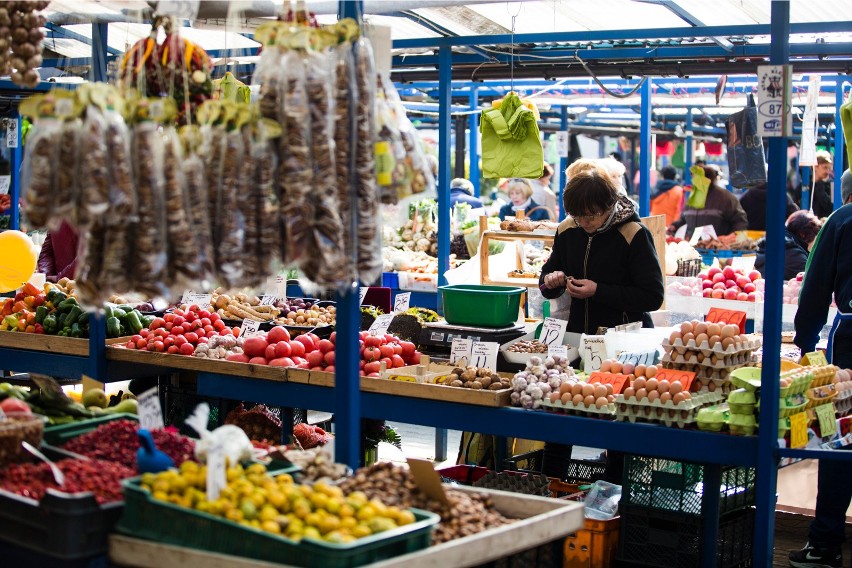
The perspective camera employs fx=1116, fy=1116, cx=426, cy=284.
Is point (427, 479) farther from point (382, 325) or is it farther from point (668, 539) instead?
point (382, 325)

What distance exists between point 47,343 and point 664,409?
3725 mm

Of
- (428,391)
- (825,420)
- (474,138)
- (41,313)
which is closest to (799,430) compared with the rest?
(825,420)

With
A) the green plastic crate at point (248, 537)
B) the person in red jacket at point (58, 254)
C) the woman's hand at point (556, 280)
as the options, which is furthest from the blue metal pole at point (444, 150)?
the green plastic crate at point (248, 537)

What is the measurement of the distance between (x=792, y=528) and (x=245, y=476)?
12.3ft

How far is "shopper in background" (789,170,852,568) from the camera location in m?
5.25

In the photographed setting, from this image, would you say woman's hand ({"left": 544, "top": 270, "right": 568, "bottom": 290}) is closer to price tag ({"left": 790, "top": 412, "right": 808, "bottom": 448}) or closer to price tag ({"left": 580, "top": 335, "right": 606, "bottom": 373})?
price tag ({"left": 580, "top": 335, "right": 606, "bottom": 373})

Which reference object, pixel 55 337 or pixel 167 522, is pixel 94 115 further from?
pixel 55 337

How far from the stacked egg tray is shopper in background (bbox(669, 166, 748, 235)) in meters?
9.38

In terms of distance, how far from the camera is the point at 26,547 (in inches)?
128

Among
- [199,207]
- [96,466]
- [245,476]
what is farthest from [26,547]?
[199,207]

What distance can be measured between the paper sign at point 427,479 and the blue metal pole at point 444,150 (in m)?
4.42

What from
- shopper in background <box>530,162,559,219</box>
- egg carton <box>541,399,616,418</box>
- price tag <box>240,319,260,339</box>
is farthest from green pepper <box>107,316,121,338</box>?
shopper in background <box>530,162,559,219</box>

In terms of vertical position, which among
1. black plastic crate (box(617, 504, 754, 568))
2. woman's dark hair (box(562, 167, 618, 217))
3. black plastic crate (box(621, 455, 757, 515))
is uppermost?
woman's dark hair (box(562, 167, 618, 217))

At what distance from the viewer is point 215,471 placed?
313 cm
